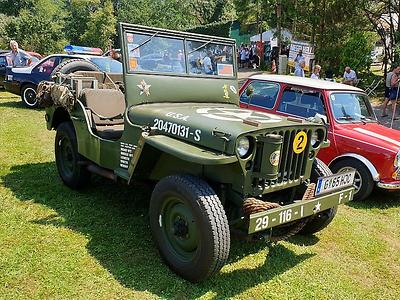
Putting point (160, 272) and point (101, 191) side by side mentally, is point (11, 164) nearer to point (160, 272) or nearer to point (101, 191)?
point (101, 191)

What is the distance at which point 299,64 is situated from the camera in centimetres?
1441

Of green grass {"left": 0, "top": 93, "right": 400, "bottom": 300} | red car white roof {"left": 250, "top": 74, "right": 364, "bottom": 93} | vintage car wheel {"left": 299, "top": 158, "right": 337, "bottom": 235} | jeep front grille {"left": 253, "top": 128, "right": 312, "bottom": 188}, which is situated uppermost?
red car white roof {"left": 250, "top": 74, "right": 364, "bottom": 93}

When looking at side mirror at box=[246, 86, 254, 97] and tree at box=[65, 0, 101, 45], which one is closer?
side mirror at box=[246, 86, 254, 97]

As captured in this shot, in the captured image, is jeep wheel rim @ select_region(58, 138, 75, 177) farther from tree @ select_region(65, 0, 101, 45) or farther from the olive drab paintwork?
tree @ select_region(65, 0, 101, 45)

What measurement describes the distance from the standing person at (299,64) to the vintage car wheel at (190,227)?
38.3 feet

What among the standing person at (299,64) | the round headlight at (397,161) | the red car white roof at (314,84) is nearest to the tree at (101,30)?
the standing person at (299,64)

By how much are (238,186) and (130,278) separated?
46.4 inches

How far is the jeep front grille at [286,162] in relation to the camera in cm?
323

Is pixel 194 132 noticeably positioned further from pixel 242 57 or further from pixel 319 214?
pixel 242 57

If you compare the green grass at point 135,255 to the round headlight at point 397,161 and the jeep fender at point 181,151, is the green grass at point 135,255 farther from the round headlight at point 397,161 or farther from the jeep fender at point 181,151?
the jeep fender at point 181,151

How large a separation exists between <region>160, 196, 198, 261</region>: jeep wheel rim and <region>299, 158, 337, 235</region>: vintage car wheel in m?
1.40

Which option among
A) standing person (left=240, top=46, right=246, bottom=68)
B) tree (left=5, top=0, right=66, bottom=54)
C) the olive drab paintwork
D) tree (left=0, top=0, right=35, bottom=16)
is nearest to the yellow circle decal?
the olive drab paintwork

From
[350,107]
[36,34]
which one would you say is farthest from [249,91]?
[36,34]

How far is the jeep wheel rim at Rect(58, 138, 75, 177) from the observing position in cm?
527
